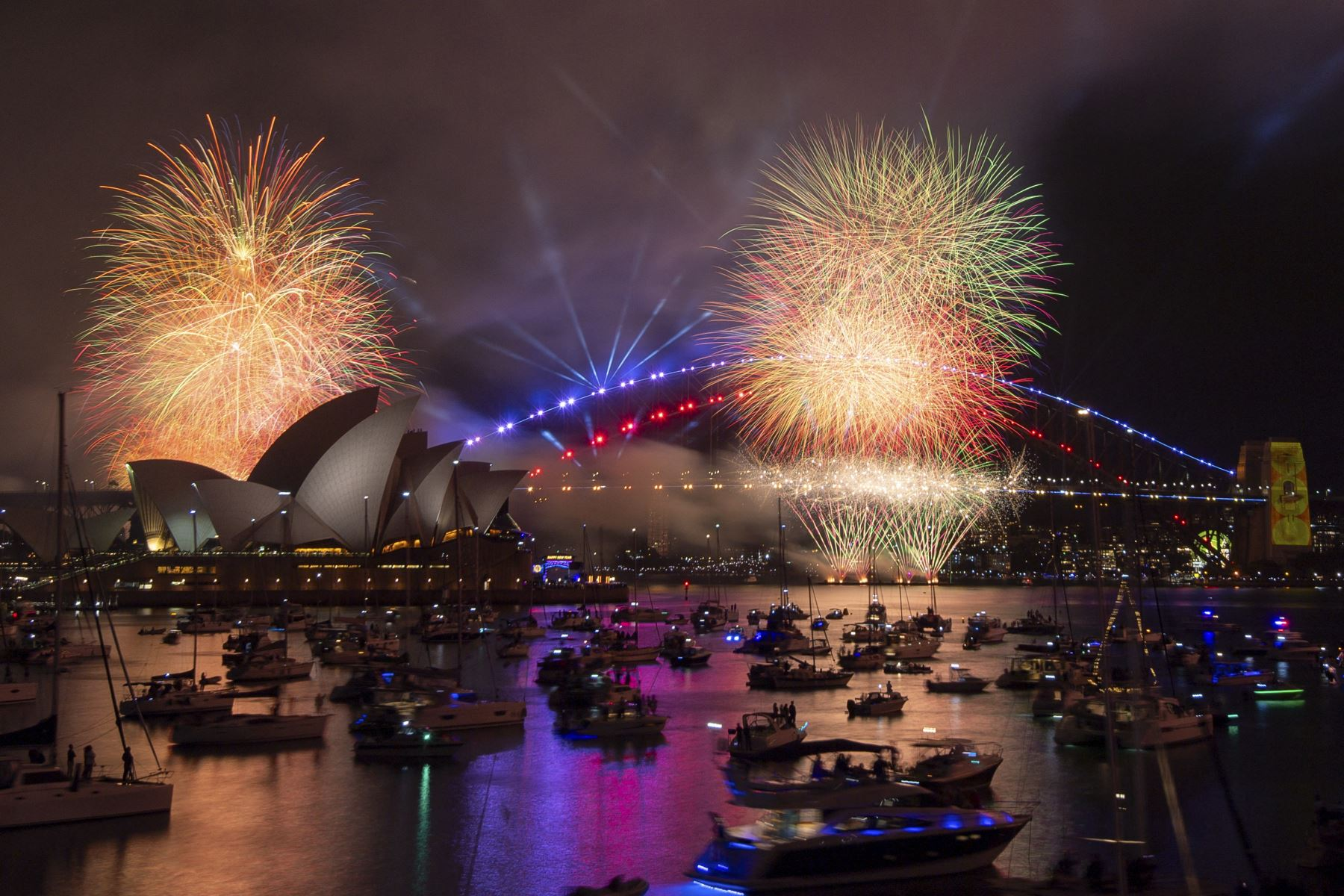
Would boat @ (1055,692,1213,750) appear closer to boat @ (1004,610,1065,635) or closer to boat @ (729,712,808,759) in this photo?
boat @ (729,712,808,759)

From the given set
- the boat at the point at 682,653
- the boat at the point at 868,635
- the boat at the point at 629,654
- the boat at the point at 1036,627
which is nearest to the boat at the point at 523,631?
the boat at the point at 629,654

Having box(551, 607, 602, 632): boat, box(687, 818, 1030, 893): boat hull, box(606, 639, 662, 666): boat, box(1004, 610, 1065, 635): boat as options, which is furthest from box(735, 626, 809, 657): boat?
box(687, 818, 1030, 893): boat hull

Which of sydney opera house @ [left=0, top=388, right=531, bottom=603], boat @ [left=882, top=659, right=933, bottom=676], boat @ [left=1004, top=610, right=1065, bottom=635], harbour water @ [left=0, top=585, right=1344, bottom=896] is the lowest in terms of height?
harbour water @ [left=0, top=585, right=1344, bottom=896]

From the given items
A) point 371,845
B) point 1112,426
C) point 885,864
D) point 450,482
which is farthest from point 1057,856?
point 1112,426

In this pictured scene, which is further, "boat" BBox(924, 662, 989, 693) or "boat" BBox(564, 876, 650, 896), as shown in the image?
"boat" BBox(924, 662, 989, 693)

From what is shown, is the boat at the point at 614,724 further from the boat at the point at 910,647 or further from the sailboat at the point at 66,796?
the boat at the point at 910,647

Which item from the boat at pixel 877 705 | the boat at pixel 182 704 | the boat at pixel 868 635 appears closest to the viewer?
the boat at pixel 182 704

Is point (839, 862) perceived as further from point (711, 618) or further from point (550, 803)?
point (711, 618)
